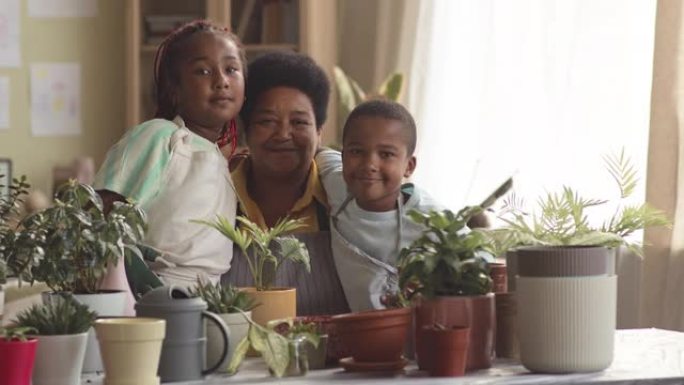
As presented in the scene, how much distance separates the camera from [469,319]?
179 centimetres

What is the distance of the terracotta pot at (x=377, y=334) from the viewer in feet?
5.88

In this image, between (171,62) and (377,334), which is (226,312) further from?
(171,62)

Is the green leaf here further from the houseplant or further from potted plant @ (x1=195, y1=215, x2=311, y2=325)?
the houseplant

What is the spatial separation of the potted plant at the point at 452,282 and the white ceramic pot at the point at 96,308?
423 millimetres

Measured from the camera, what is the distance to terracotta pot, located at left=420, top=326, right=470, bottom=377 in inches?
68.4

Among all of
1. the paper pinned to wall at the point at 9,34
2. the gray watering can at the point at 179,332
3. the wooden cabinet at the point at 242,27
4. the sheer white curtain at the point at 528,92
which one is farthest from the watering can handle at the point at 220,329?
the paper pinned to wall at the point at 9,34

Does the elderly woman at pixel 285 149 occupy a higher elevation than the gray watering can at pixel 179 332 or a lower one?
higher

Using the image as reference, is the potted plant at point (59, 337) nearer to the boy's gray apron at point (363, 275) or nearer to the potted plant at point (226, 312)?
the potted plant at point (226, 312)

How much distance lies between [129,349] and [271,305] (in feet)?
1.18

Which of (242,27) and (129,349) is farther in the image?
(242,27)

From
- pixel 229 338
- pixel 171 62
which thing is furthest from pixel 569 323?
pixel 171 62

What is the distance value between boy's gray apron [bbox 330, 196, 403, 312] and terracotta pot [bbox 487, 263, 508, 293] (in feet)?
0.97

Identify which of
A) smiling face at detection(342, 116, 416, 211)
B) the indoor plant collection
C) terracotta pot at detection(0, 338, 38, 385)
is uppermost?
smiling face at detection(342, 116, 416, 211)

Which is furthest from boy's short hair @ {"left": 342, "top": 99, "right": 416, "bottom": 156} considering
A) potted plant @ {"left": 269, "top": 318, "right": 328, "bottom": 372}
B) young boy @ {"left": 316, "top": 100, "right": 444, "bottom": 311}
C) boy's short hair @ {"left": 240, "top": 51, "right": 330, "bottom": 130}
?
potted plant @ {"left": 269, "top": 318, "right": 328, "bottom": 372}
